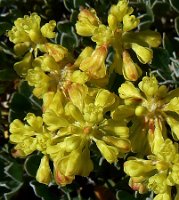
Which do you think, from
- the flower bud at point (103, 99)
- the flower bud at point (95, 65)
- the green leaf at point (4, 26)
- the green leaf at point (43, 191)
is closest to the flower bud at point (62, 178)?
the flower bud at point (103, 99)

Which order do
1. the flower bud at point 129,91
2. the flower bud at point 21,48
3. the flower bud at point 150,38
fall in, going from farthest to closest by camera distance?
the flower bud at point 21,48, the flower bud at point 150,38, the flower bud at point 129,91

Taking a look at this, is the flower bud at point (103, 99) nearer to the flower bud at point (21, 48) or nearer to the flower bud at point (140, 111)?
the flower bud at point (140, 111)

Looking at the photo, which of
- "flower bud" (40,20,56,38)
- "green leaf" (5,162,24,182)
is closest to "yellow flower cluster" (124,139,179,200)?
"flower bud" (40,20,56,38)

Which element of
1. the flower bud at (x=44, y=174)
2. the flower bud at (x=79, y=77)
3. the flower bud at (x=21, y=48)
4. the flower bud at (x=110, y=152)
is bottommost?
the flower bud at (x=44, y=174)

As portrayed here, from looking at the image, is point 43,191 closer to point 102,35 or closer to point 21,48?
point 21,48

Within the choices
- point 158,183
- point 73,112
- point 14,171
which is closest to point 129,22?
point 73,112

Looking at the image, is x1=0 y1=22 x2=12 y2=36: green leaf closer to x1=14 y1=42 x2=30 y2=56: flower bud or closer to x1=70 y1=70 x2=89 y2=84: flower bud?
x1=14 y1=42 x2=30 y2=56: flower bud

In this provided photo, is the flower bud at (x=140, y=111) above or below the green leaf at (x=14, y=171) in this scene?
above

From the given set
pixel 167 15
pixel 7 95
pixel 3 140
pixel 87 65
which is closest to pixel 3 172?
pixel 3 140
